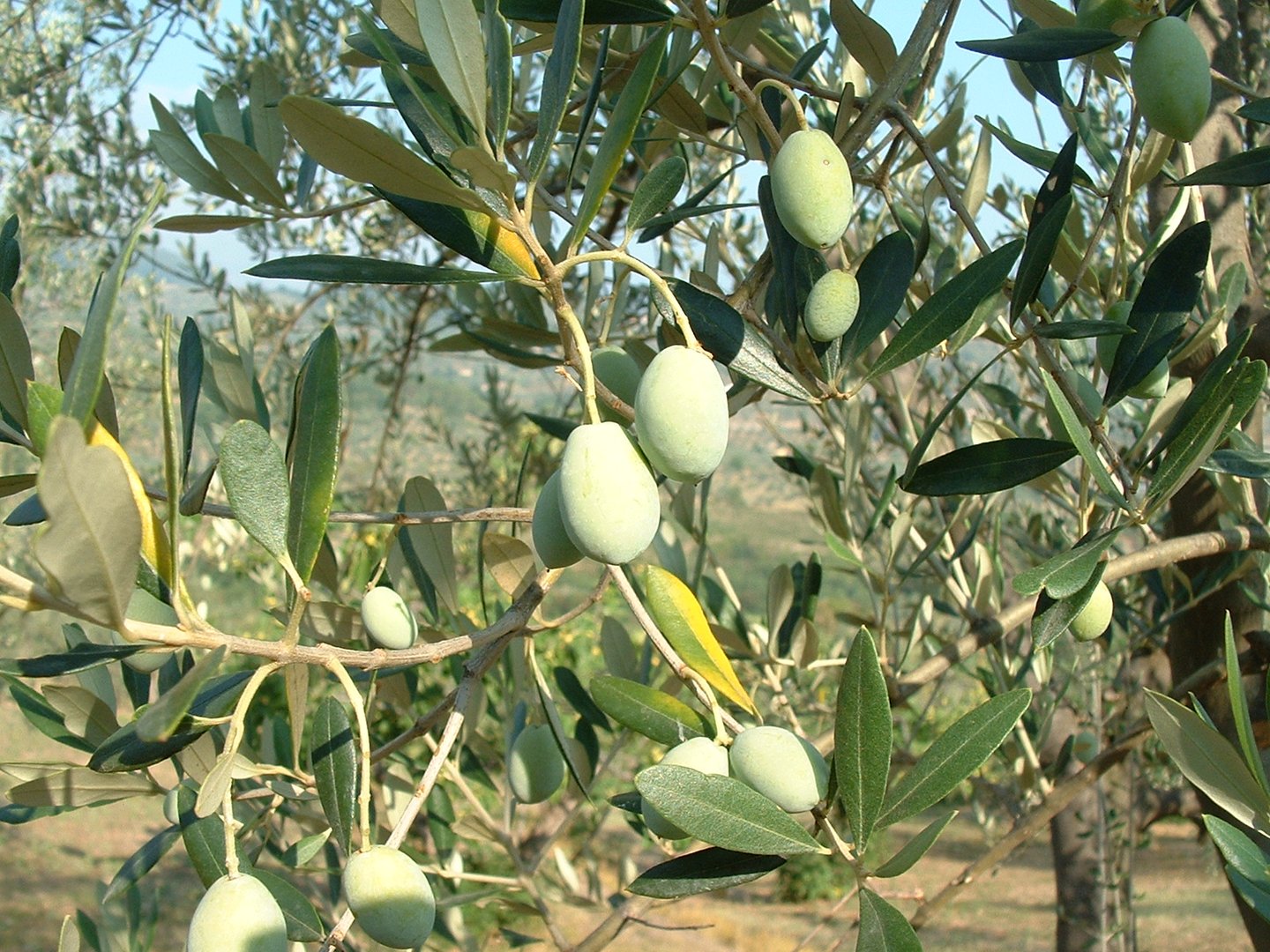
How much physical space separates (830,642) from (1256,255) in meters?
1.27

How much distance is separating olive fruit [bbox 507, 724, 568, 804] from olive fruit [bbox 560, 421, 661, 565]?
1.29ft

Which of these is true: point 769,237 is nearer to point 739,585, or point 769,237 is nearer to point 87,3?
point 87,3

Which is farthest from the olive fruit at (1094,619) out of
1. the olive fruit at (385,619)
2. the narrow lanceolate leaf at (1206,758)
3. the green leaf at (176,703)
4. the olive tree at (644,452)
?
the green leaf at (176,703)

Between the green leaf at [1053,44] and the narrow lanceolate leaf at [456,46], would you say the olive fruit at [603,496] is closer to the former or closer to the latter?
the narrow lanceolate leaf at [456,46]

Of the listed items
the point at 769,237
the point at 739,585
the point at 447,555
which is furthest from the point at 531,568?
the point at 739,585

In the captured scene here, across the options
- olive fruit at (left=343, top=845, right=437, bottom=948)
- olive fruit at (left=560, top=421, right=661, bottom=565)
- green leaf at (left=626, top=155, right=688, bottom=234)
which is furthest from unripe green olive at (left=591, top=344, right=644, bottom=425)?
olive fruit at (left=343, top=845, right=437, bottom=948)

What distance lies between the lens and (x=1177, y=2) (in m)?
0.71

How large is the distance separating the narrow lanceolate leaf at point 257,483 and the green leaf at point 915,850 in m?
0.36

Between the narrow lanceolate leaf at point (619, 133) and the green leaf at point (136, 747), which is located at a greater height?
the narrow lanceolate leaf at point (619, 133)

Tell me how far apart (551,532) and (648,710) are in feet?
0.49

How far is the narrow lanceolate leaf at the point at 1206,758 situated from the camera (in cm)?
67

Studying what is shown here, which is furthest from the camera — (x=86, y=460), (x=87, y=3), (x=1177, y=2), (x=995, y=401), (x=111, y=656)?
(x=87, y=3)

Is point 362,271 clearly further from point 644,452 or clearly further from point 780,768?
point 780,768

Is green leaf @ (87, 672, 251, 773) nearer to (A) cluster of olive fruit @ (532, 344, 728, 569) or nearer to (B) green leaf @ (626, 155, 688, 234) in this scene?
(A) cluster of olive fruit @ (532, 344, 728, 569)
